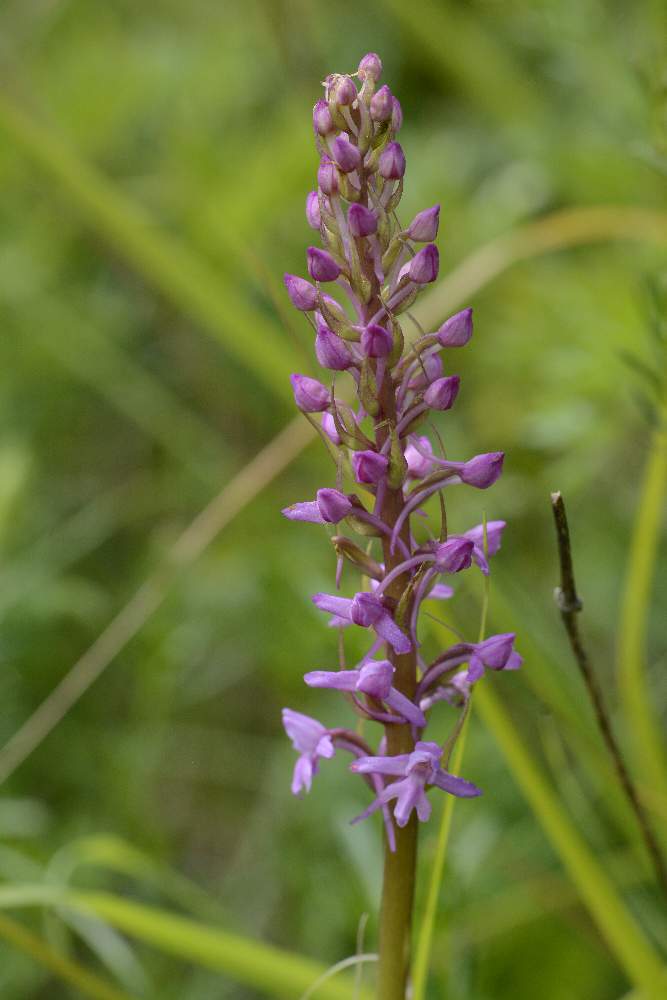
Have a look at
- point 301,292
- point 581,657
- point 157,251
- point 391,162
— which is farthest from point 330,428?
point 157,251

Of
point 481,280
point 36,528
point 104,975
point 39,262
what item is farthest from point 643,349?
point 39,262

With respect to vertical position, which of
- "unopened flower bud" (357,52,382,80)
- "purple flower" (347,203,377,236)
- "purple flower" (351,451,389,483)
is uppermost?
"unopened flower bud" (357,52,382,80)

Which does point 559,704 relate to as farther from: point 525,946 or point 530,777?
point 525,946

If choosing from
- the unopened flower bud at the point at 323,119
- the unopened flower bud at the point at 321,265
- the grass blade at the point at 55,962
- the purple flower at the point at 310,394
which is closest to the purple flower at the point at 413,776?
the purple flower at the point at 310,394

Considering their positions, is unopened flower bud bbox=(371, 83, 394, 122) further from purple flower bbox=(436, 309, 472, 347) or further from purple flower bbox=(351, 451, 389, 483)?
purple flower bbox=(351, 451, 389, 483)

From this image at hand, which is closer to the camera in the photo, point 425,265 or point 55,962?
point 425,265

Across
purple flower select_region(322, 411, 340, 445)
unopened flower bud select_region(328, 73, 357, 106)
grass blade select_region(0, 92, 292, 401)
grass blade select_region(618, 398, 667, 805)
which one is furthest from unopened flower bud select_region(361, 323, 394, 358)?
grass blade select_region(0, 92, 292, 401)

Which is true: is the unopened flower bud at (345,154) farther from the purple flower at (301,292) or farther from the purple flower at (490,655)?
the purple flower at (490,655)

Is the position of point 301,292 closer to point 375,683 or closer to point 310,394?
point 310,394
